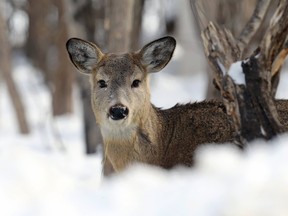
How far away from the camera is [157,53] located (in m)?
6.82

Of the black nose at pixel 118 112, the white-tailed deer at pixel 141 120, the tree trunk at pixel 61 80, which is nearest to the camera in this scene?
the black nose at pixel 118 112

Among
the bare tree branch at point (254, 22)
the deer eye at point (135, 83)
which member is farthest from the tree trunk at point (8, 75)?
the deer eye at point (135, 83)

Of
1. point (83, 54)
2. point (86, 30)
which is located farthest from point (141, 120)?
point (86, 30)

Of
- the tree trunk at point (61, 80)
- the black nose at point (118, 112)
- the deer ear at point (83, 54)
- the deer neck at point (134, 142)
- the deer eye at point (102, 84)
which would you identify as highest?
the deer ear at point (83, 54)

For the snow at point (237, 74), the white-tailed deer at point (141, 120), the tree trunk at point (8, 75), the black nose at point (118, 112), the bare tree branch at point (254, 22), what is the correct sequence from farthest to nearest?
1. the tree trunk at point (8, 75)
2. the bare tree branch at point (254, 22)
3. the white-tailed deer at point (141, 120)
4. the black nose at point (118, 112)
5. the snow at point (237, 74)

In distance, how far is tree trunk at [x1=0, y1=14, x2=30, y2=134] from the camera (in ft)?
48.1

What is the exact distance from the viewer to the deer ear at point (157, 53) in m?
6.75

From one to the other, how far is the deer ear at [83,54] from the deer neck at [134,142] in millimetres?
819

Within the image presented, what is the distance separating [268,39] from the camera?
527 cm

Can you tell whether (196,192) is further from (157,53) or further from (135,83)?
(157,53)

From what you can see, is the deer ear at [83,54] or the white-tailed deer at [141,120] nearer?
the white-tailed deer at [141,120]

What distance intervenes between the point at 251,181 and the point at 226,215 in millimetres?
218

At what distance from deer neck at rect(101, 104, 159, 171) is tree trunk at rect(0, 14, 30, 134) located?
8386mm

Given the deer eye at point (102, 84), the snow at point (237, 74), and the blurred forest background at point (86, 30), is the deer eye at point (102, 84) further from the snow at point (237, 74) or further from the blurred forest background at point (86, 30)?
the snow at point (237, 74)
